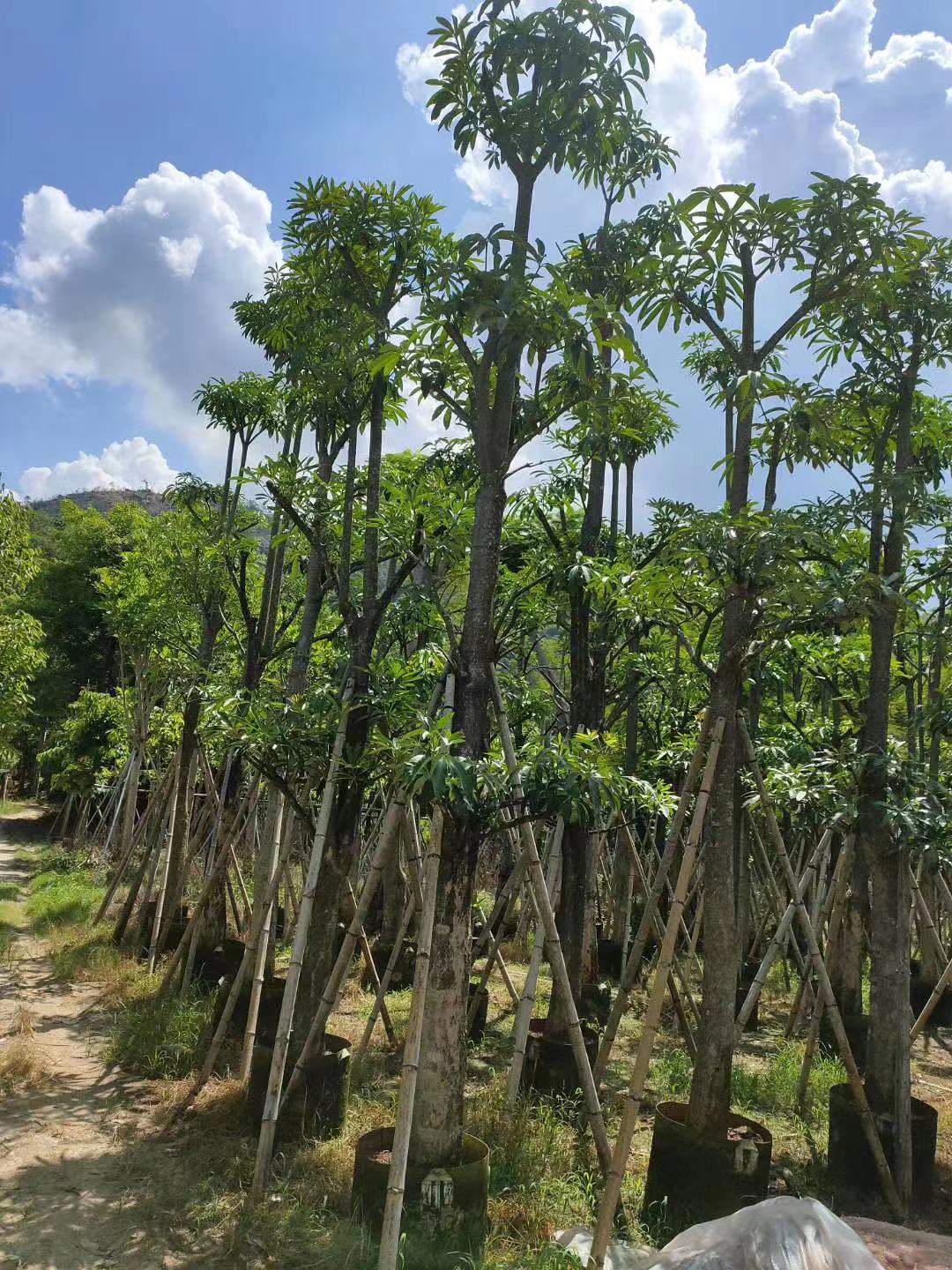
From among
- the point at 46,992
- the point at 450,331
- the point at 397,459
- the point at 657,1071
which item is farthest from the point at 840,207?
the point at 46,992

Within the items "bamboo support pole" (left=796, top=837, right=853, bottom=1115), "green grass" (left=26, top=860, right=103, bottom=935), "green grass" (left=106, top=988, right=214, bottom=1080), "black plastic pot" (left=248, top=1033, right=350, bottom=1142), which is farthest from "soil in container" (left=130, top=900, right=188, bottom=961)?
"bamboo support pole" (left=796, top=837, right=853, bottom=1115)

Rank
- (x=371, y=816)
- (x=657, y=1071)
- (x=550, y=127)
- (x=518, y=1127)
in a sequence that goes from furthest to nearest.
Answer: (x=371, y=816)
(x=657, y=1071)
(x=518, y=1127)
(x=550, y=127)

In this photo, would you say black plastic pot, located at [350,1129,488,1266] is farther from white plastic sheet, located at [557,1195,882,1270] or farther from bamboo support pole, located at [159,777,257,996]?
bamboo support pole, located at [159,777,257,996]

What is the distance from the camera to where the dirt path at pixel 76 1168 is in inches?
179

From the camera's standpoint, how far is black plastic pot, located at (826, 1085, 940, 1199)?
18.7ft

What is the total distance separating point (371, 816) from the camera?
1706cm

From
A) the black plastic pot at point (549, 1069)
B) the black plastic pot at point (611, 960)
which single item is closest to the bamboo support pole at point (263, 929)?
the black plastic pot at point (549, 1069)

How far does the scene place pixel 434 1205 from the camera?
14.7ft

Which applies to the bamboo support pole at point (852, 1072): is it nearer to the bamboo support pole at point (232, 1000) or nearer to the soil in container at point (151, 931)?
the bamboo support pole at point (232, 1000)

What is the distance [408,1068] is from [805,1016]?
26.5 feet

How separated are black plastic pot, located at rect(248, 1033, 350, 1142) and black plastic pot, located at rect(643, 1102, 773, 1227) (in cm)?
212

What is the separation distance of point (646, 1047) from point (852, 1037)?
5.72 m

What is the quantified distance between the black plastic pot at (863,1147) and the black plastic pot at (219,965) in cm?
569

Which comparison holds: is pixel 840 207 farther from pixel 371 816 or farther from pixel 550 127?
pixel 371 816
